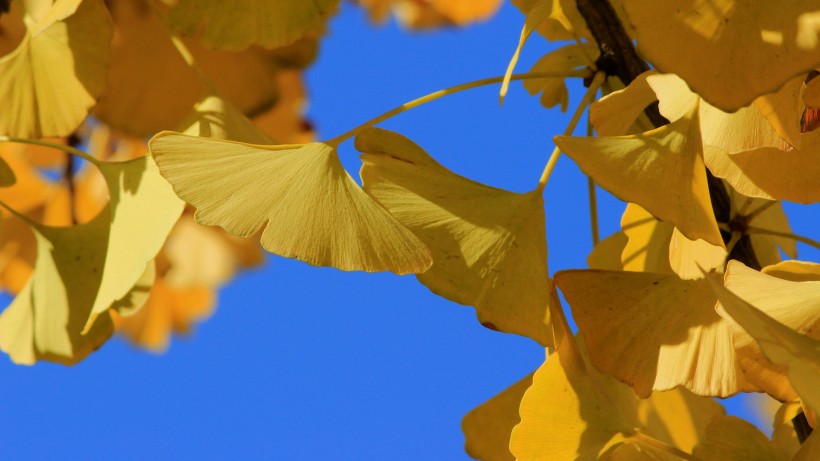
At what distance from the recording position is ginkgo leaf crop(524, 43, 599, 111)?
24.0 inches

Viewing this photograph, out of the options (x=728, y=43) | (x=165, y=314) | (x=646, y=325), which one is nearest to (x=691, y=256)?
(x=646, y=325)

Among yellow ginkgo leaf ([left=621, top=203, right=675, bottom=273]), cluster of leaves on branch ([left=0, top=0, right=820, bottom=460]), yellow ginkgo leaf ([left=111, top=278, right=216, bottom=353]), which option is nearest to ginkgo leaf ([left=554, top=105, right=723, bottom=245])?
cluster of leaves on branch ([left=0, top=0, right=820, bottom=460])

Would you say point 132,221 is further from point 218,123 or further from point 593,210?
point 593,210

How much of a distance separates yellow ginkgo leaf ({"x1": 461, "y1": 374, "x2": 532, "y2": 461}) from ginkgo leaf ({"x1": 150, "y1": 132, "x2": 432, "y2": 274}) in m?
0.19

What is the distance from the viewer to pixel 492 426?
60cm

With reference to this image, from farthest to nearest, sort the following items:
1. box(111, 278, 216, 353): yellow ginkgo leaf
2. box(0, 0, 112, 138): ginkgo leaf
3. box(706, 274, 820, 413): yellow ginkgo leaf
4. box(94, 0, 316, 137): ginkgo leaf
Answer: box(111, 278, 216, 353): yellow ginkgo leaf, box(94, 0, 316, 137): ginkgo leaf, box(0, 0, 112, 138): ginkgo leaf, box(706, 274, 820, 413): yellow ginkgo leaf

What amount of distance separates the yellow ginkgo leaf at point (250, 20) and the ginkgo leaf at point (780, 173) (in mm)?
241

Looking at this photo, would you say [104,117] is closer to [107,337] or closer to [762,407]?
[107,337]

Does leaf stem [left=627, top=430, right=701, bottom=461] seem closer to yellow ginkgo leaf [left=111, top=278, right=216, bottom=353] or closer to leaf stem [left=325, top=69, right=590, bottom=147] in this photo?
leaf stem [left=325, top=69, right=590, bottom=147]

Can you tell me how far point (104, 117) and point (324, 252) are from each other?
485mm

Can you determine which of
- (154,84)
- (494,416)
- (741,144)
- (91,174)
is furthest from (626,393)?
(91,174)

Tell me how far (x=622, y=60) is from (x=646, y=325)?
0.18m

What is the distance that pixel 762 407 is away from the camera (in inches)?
42.6

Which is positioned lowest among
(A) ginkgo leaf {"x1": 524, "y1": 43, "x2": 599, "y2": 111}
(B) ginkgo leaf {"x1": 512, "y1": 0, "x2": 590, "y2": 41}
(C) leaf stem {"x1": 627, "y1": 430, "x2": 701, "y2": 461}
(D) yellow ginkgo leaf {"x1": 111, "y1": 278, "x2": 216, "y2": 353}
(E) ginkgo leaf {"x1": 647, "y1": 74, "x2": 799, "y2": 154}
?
(C) leaf stem {"x1": 627, "y1": 430, "x2": 701, "y2": 461}
